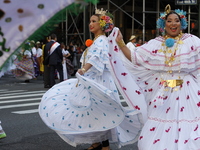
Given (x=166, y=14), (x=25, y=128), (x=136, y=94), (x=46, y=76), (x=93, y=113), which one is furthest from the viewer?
(x=46, y=76)

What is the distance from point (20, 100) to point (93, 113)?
575 centimetres

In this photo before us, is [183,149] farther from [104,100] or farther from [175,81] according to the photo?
[104,100]

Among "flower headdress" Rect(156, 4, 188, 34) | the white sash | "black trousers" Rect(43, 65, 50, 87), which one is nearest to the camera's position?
"flower headdress" Rect(156, 4, 188, 34)

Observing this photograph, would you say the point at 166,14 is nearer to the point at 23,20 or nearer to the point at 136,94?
the point at 136,94

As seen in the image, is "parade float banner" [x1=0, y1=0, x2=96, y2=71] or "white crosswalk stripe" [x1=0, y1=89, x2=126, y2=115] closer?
"parade float banner" [x1=0, y1=0, x2=96, y2=71]

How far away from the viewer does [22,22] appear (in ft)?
5.52

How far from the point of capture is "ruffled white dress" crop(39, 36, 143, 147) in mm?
4859

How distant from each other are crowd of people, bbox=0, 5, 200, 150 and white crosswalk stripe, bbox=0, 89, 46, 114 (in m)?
3.47

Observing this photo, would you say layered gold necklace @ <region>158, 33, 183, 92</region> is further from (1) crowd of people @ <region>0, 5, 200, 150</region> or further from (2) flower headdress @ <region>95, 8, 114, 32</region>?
(2) flower headdress @ <region>95, 8, 114, 32</region>

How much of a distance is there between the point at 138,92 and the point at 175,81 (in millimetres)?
527

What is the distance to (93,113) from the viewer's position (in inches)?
→ 194

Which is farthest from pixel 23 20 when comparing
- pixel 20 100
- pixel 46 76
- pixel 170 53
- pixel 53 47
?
pixel 46 76

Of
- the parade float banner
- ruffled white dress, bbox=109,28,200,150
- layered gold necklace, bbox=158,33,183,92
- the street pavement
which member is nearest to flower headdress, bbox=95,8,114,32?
ruffled white dress, bbox=109,28,200,150

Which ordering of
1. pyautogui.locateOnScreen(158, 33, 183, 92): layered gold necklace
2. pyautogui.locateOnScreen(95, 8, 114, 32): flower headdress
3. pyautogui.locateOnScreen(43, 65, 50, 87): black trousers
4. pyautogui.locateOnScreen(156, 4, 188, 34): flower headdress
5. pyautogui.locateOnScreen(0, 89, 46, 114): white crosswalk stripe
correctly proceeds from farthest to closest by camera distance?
pyautogui.locateOnScreen(43, 65, 50, 87): black trousers → pyautogui.locateOnScreen(0, 89, 46, 114): white crosswalk stripe → pyautogui.locateOnScreen(95, 8, 114, 32): flower headdress → pyautogui.locateOnScreen(156, 4, 188, 34): flower headdress → pyautogui.locateOnScreen(158, 33, 183, 92): layered gold necklace
